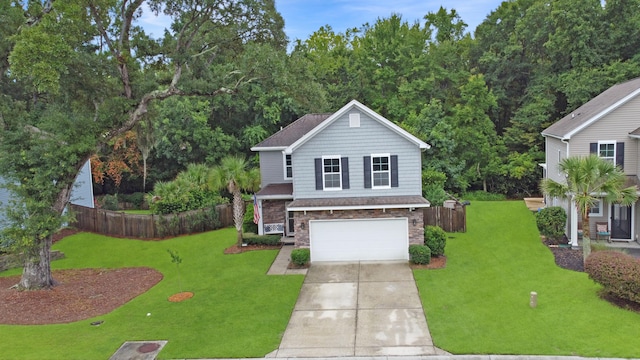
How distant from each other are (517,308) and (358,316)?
4.73 meters

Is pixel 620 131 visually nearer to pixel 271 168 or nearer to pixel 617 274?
pixel 617 274

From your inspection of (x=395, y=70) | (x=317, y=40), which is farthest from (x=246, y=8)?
(x=317, y=40)

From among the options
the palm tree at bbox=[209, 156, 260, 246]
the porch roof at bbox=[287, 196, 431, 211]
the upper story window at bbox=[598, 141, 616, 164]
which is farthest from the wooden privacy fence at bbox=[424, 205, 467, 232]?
the palm tree at bbox=[209, 156, 260, 246]

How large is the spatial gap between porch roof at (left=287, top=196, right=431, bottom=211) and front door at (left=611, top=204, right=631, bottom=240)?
9171mm

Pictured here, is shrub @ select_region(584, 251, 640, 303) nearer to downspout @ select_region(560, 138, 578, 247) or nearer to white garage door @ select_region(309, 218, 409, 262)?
downspout @ select_region(560, 138, 578, 247)

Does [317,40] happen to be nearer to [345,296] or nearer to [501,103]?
[501,103]

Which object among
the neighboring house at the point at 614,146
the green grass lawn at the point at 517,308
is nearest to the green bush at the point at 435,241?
the green grass lawn at the point at 517,308

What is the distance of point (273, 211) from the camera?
23.5m

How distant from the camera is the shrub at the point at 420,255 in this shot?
18.6 metres

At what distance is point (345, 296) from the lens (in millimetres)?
15758

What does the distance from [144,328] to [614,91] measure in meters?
25.0

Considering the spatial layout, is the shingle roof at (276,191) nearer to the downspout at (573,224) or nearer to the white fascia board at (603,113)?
the downspout at (573,224)

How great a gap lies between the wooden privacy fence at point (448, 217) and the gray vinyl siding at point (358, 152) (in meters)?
4.44

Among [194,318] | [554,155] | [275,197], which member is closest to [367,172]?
[275,197]
